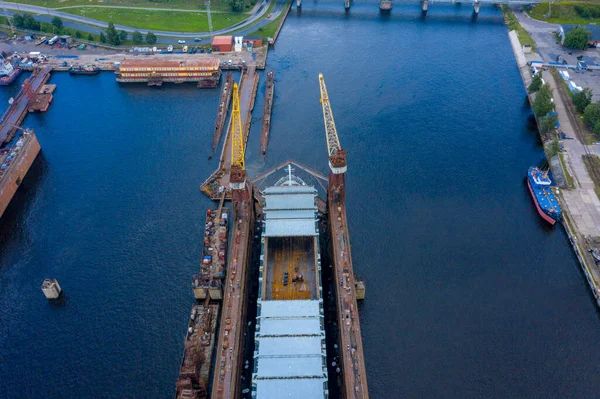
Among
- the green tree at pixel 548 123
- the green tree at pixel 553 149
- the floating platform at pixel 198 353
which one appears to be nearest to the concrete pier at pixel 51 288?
the floating platform at pixel 198 353

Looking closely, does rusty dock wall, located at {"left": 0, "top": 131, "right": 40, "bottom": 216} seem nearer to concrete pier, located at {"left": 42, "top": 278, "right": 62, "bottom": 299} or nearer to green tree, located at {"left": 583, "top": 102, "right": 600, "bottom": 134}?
concrete pier, located at {"left": 42, "top": 278, "right": 62, "bottom": 299}

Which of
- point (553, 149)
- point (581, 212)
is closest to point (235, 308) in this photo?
point (581, 212)

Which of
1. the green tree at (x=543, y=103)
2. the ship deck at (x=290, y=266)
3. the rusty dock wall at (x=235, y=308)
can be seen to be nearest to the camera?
→ the rusty dock wall at (x=235, y=308)

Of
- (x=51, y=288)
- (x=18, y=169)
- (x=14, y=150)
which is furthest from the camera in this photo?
(x=14, y=150)

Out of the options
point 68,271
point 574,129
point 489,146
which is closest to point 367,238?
point 489,146

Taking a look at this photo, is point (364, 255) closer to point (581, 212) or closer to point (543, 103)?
point (581, 212)

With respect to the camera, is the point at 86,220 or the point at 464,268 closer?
the point at 464,268

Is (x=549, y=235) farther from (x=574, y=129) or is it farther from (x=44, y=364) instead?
(x=44, y=364)

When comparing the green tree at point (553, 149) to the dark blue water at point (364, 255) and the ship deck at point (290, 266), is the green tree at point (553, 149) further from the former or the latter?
the ship deck at point (290, 266)
